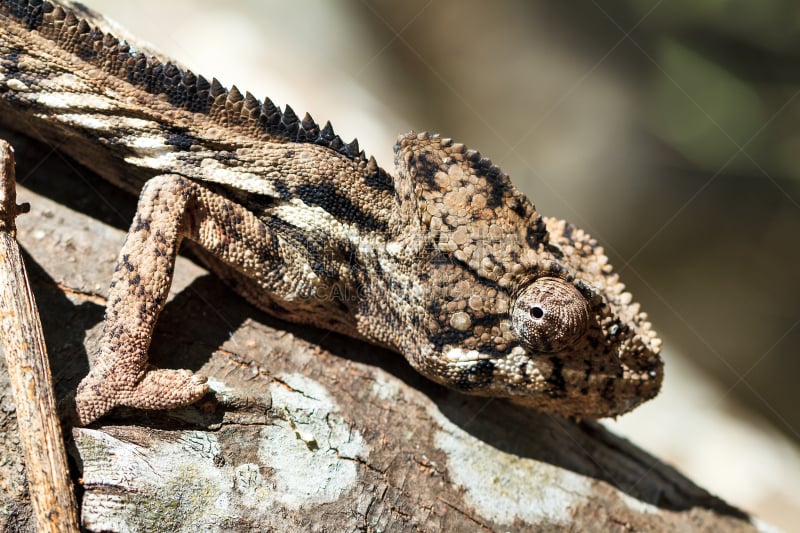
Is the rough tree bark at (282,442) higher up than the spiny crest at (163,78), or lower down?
lower down

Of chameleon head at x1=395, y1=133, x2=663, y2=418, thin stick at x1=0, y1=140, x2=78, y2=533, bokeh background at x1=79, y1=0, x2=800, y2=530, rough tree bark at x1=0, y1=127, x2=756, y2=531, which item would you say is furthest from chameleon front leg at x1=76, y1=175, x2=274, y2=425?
bokeh background at x1=79, y1=0, x2=800, y2=530

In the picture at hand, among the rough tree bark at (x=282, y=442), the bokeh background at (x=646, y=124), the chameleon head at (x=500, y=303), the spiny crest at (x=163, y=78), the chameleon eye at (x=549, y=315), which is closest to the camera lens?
the rough tree bark at (x=282, y=442)

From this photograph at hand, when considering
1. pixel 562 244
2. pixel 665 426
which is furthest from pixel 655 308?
pixel 562 244

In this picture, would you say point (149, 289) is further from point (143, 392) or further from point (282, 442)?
point (282, 442)

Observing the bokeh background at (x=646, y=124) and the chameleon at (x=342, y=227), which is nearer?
the chameleon at (x=342, y=227)

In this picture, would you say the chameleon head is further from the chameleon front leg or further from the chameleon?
the chameleon front leg

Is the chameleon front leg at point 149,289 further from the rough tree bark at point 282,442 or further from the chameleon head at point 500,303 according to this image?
the chameleon head at point 500,303

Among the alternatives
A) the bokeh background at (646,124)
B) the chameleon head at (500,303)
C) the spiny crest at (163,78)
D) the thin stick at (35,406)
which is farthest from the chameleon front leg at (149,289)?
the bokeh background at (646,124)

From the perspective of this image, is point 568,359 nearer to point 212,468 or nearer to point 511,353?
point 511,353
